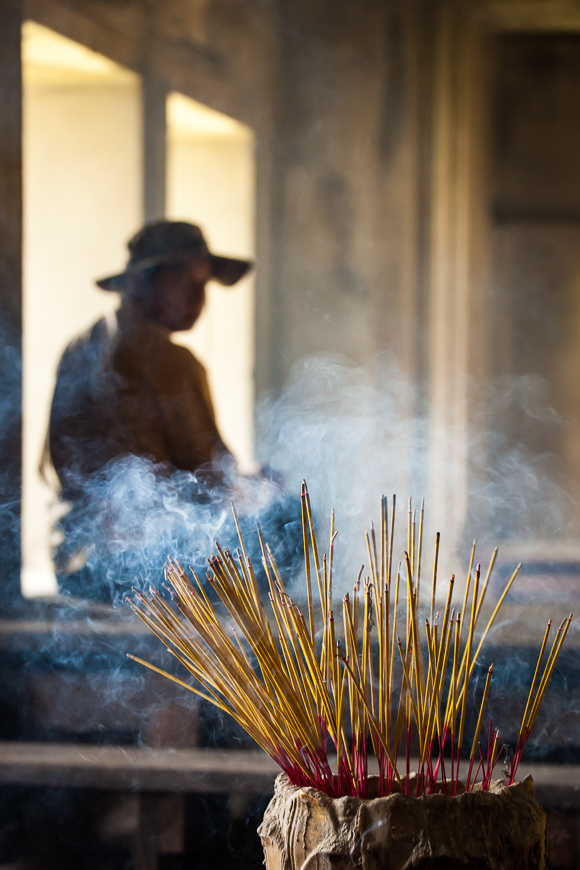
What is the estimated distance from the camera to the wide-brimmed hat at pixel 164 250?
44.2 inches

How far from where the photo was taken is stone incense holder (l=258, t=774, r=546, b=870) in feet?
2.21

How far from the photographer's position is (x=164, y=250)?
114 centimetres

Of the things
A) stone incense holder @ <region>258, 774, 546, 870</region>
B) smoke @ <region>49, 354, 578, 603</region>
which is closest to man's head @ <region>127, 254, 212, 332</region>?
smoke @ <region>49, 354, 578, 603</region>

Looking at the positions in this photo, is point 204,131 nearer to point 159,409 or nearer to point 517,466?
point 159,409

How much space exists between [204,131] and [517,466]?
2.17ft

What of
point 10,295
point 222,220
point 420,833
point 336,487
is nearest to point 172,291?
point 222,220

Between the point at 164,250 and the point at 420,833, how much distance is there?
2.73 ft

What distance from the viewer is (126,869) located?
1.12 metres

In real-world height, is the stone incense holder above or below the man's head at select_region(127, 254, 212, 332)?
below

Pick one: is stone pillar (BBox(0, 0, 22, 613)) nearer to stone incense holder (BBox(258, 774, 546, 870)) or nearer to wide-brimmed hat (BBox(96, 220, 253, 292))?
wide-brimmed hat (BBox(96, 220, 253, 292))

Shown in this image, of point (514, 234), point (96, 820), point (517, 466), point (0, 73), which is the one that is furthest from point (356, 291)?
point (96, 820)

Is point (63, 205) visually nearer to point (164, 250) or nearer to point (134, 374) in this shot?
point (164, 250)

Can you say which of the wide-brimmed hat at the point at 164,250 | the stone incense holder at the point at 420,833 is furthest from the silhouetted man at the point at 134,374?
the stone incense holder at the point at 420,833

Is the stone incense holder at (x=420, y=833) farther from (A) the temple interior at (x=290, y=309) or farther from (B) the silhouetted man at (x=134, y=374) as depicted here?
(B) the silhouetted man at (x=134, y=374)
